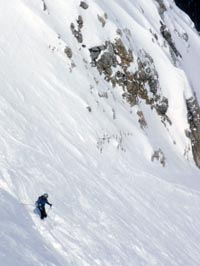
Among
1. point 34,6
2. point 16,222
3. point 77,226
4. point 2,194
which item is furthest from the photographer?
point 34,6

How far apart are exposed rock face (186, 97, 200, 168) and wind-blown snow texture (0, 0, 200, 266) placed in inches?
21.2

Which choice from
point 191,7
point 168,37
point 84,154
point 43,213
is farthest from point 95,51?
point 191,7

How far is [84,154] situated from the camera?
21234 millimetres

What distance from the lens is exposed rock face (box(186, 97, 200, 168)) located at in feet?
93.7

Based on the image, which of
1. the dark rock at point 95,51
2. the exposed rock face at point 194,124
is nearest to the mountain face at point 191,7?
the exposed rock face at point 194,124

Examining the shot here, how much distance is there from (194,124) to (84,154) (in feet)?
33.7

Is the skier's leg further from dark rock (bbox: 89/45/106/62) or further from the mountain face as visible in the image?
the mountain face

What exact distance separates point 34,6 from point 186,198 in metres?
10.3

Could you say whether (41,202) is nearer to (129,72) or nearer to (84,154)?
(84,154)

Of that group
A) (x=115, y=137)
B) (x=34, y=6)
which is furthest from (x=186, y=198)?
(x=34, y=6)

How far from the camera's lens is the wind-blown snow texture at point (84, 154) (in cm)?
1517

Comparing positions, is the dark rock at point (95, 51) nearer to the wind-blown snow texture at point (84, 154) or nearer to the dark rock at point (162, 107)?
the wind-blown snow texture at point (84, 154)

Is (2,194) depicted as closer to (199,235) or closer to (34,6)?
(199,235)

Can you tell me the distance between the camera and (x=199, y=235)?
21.7m
